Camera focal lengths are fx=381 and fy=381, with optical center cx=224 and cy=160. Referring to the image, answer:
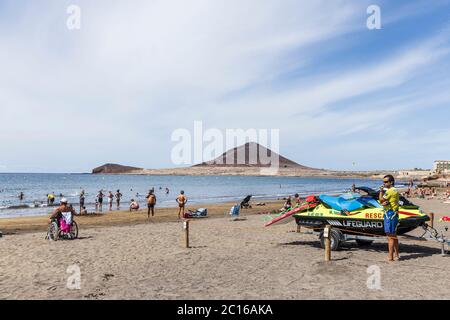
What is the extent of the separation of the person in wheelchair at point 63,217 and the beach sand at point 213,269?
726 mm

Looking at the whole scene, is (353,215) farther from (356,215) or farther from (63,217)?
(63,217)

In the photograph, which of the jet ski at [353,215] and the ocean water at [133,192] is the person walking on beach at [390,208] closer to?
the jet ski at [353,215]

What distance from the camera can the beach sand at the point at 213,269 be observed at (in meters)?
8.58

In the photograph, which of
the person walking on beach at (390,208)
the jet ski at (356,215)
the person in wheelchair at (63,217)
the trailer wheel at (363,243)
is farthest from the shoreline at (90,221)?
the person walking on beach at (390,208)

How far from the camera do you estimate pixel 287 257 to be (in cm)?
1261

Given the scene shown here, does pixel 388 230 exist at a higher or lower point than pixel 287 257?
higher

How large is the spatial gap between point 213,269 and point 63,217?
8503 millimetres

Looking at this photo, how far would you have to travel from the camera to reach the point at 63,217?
53.3 ft

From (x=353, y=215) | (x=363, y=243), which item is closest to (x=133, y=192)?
(x=363, y=243)

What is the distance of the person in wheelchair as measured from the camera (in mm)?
16031
